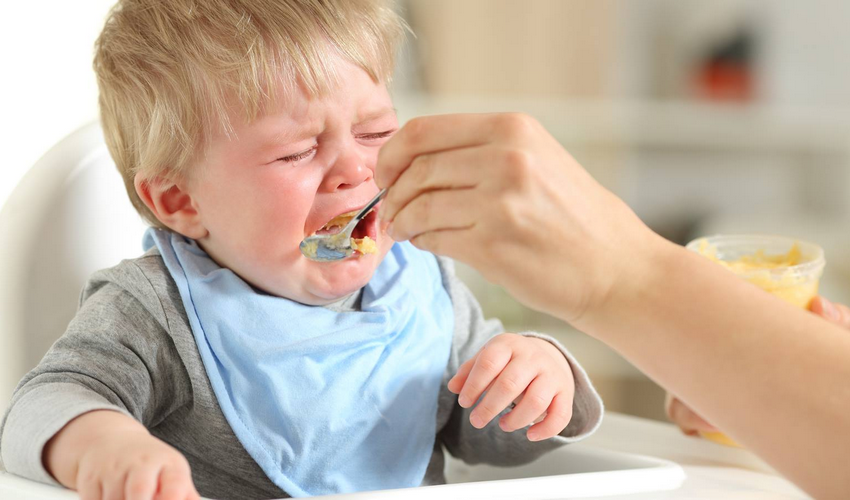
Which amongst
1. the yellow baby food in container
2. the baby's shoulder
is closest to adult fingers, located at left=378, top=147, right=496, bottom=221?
the baby's shoulder

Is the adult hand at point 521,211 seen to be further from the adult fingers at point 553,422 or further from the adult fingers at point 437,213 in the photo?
the adult fingers at point 553,422

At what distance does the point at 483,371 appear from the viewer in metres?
0.70

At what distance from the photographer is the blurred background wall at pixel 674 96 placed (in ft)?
8.03

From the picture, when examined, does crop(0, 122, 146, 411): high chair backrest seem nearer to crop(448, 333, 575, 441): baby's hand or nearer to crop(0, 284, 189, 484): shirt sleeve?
crop(0, 284, 189, 484): shirt sleeve

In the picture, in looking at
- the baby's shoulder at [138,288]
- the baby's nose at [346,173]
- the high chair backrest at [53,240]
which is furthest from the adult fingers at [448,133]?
the high chair backrest at [53,240]

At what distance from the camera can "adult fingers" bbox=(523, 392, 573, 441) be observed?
2.39ft

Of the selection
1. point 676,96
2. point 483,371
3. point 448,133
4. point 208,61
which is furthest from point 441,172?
point 676,96

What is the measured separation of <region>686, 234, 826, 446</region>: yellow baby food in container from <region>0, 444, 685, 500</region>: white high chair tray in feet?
0.40

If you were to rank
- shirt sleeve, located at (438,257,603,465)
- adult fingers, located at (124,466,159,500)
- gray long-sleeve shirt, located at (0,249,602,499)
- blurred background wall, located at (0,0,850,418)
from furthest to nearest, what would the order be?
1. blurred background wall, located at (0,0,850,418)
2. shirt sleeve, located at (438,257,603,465)
3. gray long-sleeve shirt, located at (0,249,602,499)
4. adult fingers, located at (124,466,159,500)

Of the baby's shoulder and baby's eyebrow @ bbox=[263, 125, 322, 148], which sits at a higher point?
baby's eyebrow @ bbox=[263, 125, 322, 148]

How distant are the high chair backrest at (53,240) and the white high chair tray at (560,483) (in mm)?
242

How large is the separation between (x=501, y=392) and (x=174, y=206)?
0.38 m

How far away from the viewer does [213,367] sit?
2.50ft

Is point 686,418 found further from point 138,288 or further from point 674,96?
point 674,96
